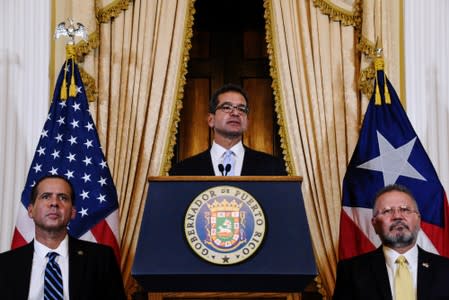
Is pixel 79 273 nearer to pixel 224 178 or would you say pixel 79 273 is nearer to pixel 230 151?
pixel 224 178

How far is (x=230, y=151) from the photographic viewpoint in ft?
15.3

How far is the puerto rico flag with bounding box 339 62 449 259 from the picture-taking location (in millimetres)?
5309

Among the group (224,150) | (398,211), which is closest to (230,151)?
(224,150)

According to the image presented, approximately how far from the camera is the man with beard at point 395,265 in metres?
3.97

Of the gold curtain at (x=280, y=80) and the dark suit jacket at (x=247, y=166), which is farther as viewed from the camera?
the gold curtain at (x=280, y=80)

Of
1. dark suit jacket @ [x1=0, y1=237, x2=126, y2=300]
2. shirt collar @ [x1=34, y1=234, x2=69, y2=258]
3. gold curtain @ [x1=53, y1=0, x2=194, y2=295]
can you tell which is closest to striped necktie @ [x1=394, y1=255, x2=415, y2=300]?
dark suit jacket @ [x1=0, y1=237, x2=126, y2=300]

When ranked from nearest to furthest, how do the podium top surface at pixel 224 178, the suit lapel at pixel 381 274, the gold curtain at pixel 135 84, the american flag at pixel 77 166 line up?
the podium top surface at pixel 224 178 < the suit lapel at pixel 381 274 < the american flag at pixel 77 166 < the gold curtain at pixel 135 84

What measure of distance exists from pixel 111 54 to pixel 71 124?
70 centimetres

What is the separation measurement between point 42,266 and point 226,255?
112cm

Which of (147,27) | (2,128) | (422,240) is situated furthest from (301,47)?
(2,128)

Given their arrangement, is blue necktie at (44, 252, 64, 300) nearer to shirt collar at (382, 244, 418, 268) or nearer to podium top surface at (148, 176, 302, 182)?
podium top surface at (148, 176, 302, 182)

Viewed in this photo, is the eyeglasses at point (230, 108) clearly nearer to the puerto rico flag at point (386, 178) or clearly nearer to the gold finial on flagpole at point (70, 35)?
the puerto rico flag at point (386, 178)

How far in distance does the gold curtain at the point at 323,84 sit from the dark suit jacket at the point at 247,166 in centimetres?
107

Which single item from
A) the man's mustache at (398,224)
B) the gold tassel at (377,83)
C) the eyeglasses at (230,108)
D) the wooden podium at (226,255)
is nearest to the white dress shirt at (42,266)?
the wooden podium at (226,255)
